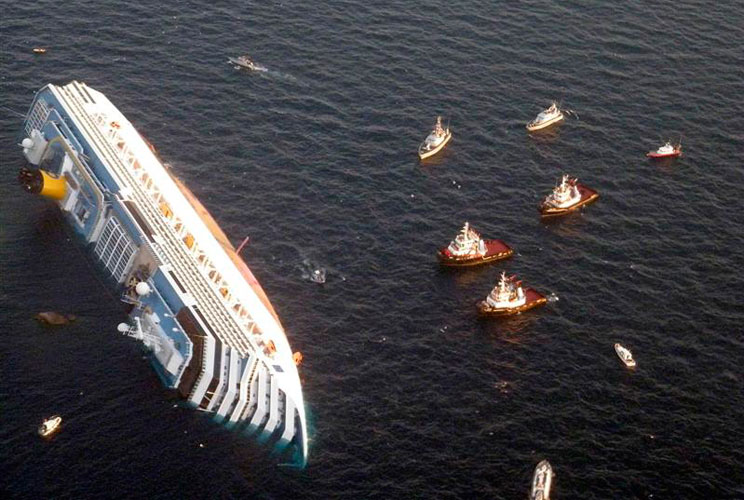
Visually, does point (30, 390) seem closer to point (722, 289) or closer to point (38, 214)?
point (38, 214)

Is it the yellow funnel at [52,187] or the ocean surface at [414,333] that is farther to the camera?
the yellow funnel at [52,187]

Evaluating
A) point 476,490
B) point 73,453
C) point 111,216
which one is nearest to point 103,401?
point 73,453

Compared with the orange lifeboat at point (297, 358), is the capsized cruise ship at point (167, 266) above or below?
above

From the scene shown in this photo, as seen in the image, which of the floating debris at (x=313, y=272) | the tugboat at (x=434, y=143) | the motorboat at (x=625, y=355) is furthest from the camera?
the tugboat at (x=434, y=143)

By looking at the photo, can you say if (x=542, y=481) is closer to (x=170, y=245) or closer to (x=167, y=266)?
(x=167, y=266)

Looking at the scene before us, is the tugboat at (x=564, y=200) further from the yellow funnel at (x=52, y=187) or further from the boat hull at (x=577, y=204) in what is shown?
the yellow funnel at (x=52, y=187)

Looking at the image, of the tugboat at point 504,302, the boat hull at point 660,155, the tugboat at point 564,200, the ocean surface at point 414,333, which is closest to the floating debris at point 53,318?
the ocean surface at point 414,333
